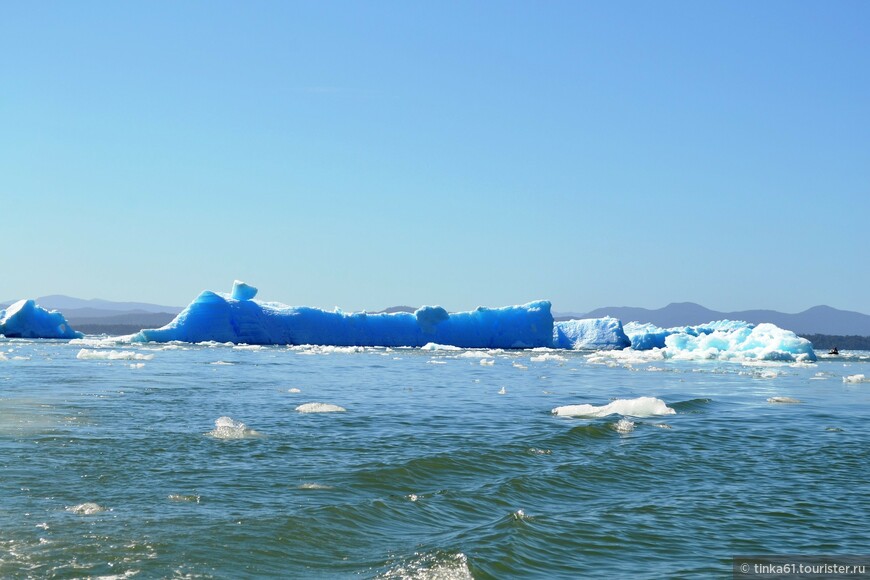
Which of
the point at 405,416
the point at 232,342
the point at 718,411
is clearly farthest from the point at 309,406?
the point at 232,342

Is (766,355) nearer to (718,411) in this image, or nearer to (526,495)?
(718,411)

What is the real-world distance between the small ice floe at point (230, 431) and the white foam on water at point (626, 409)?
5.00m

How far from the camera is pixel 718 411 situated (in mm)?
13742

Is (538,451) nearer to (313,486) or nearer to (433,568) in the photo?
(313,486)

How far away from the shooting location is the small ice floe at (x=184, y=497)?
20.5 ft

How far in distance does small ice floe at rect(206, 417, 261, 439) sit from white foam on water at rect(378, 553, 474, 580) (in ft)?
15.2

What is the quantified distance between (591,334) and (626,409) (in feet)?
127

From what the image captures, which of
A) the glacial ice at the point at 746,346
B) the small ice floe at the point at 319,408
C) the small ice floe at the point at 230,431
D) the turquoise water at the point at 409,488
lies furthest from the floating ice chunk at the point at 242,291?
the small ice floe at the point at 230,431

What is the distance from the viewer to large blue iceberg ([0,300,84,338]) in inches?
1893

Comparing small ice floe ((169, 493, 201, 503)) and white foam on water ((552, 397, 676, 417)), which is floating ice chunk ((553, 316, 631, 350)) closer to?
white foam on water ((552, 397, 676, 417))

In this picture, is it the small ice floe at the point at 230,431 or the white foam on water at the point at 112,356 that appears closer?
the small ice floe at the point at 230,431

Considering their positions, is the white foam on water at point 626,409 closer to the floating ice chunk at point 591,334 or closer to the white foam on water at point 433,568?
the white foam on water at point 433,568

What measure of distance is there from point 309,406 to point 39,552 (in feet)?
24.7

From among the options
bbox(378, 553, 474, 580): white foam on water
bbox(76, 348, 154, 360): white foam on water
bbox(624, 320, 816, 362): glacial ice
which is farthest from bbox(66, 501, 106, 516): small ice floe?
bbox(624, 320, 816, 362): glacial ice
